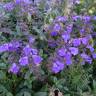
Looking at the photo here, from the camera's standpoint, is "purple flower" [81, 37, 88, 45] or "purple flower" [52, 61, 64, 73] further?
"purple flower" [81, 37, 88, 45]

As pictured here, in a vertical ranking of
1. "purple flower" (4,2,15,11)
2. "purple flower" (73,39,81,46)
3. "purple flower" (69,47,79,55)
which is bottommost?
"purple flower" (69,47,79,55)

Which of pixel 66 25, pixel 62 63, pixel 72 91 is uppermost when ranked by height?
pixel 66 25

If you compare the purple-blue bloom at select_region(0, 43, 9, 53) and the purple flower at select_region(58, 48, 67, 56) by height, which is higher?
the purple-blue bloom at select_region(0, 43, 9, 53)

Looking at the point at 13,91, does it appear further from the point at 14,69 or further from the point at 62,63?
the point at 62,63

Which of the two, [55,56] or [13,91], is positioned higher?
[55,56]

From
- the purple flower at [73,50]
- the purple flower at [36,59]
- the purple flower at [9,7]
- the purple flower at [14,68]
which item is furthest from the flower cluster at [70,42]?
the purple flower at [9,7]

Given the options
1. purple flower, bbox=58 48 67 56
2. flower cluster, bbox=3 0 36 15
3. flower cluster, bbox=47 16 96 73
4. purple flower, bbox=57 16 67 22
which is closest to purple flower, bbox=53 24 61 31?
flower cluster, bbox=47 16 96 73

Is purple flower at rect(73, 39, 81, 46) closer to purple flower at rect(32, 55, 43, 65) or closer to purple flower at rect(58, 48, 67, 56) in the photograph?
purple flower at rect(58, 48, 67, 56)

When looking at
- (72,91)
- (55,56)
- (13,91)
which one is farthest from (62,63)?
(13,91)
